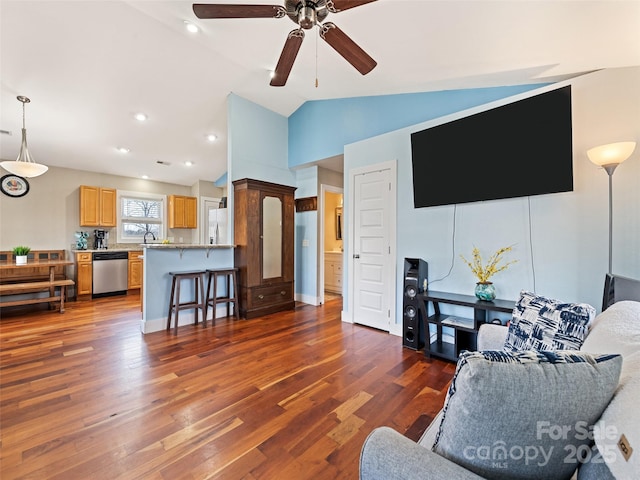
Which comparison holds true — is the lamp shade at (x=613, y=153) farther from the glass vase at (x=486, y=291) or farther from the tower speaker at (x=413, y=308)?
the tower speaker at (x=413, y=308)

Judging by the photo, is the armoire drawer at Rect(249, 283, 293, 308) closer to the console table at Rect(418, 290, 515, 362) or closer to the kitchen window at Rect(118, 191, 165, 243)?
the console table at Rect(418, 290, 515, 362)

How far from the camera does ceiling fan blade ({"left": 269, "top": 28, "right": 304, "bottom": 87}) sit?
1927mm

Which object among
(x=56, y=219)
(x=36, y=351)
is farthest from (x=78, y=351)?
(x=56, y=219)

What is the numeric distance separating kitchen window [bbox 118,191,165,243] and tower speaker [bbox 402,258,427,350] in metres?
6.08

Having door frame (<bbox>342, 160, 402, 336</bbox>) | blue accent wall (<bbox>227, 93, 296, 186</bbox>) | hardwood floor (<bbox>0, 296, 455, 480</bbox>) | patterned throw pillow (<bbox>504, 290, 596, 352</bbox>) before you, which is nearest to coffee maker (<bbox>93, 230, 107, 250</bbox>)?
hardwood floor (<bbox>0, 296, 455, 480</bbox>)

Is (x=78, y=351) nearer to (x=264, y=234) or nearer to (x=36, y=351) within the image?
(x=36, y=351)

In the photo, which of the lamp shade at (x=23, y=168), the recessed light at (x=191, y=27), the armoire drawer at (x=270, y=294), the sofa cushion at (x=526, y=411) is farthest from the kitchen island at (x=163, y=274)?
the sofa cushion at (x=526, y=411)

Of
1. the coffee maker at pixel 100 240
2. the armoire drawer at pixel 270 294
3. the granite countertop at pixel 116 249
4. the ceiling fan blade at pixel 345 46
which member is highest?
the ceiling fan blade at pixel 345 46

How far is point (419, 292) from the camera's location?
2.91 meters

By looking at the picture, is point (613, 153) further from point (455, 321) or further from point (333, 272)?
point (333, 272)

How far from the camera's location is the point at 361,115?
12.3ft

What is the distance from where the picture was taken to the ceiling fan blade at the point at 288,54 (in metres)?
1.93

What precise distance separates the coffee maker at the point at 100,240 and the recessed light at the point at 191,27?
483 cm

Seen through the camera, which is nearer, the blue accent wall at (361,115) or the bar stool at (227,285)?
the blue accent wall at (361,115)
